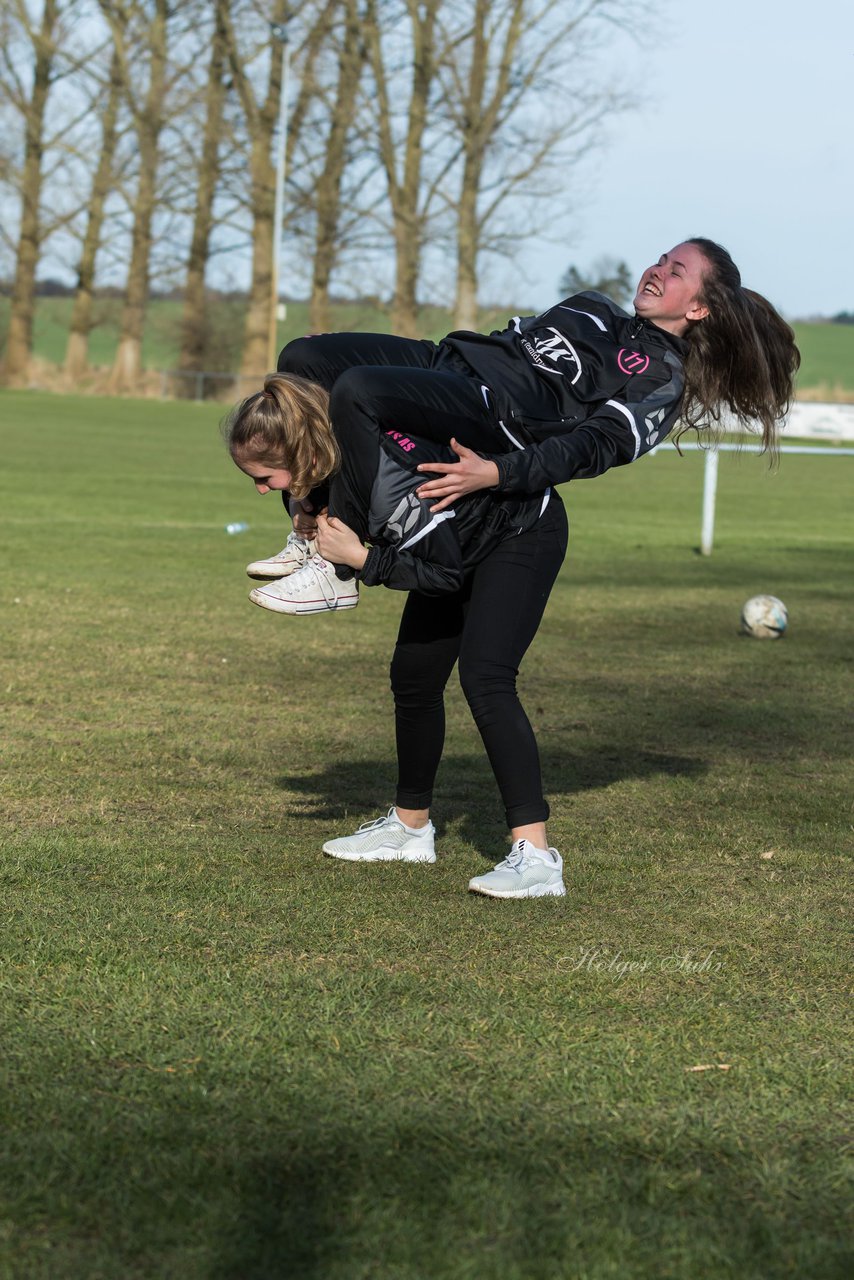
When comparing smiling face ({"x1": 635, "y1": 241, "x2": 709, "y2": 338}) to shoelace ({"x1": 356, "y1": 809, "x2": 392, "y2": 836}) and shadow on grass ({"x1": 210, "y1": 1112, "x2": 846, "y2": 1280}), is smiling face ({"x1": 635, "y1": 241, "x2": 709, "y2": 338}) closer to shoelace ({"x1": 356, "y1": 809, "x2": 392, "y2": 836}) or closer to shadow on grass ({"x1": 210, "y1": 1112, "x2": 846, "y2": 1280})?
shoelace ({"x1": 356, "y1": 809, "x2": 392, "y2": 836})

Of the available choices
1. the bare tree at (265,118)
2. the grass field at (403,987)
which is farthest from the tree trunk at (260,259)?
the grass field at (403,987)

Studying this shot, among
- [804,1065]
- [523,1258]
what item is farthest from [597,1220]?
[804,1065]

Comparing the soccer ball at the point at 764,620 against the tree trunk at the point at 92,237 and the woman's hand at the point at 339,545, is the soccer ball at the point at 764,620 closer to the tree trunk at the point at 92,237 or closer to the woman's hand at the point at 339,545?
the woman's hand at the point at 339,545

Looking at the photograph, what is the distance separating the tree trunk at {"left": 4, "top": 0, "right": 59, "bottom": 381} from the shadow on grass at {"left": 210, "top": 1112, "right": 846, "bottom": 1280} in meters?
50.9

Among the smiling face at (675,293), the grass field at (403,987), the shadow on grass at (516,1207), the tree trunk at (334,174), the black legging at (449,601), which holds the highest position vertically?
the tree trunk at (334,174)

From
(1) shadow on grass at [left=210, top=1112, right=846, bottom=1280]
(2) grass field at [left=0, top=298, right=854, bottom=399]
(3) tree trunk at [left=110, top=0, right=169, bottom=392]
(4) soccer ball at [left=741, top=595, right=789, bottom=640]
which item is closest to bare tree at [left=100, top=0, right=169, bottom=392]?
(3) tree trunk at [left=110, top=0, right=169, bottom=392]

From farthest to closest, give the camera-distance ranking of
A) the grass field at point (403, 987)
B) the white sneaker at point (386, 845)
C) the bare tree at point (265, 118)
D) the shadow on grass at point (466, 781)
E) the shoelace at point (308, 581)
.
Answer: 1. the bare tree at point (265, 118)
2. the shadow on grass at point (466, 781)
3. the white sneaker at point (386, 845)
4. the shoelace at point (308, 581)
5. the grass field at point (403, 987)

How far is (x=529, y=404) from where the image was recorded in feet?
13.9

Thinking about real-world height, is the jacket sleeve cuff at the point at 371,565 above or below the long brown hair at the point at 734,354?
below

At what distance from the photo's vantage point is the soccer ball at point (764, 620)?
10.4 meters

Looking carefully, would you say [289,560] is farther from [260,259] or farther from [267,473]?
[260,259]

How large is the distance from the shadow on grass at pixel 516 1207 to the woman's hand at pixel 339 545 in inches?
66.1

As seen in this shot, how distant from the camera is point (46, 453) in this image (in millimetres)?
25141

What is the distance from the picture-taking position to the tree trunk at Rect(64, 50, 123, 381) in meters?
49.2
